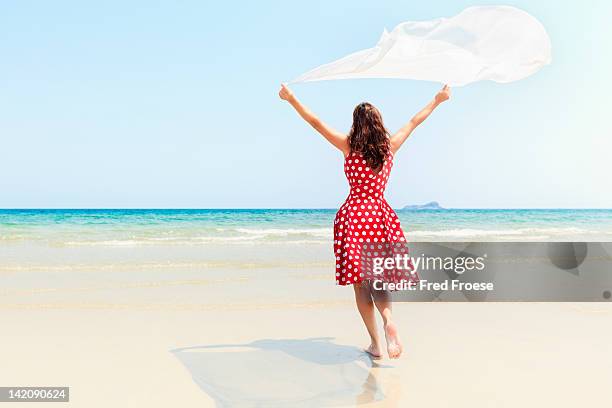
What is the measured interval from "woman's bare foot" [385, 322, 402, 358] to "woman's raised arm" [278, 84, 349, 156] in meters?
1.08

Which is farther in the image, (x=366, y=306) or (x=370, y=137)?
(x=366, y=306)

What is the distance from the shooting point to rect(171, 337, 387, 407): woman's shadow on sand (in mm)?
2943

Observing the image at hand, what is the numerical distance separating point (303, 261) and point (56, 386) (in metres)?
6.36

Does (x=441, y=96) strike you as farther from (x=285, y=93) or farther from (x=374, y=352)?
(x=374, y=352)

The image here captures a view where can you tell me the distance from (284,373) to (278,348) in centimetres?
59

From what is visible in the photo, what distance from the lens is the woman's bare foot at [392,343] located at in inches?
120

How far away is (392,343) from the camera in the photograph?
3104 millimetres

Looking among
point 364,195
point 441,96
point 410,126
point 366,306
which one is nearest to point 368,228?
point 364,195

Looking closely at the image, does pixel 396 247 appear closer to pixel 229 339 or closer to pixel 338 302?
pixel 229 339

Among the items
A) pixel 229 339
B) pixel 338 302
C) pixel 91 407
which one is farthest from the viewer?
pixel 338 302

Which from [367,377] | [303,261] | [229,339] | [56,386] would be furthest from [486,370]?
[303,261]

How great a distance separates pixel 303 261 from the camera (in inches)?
369

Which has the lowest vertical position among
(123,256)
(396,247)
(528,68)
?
(123,256)

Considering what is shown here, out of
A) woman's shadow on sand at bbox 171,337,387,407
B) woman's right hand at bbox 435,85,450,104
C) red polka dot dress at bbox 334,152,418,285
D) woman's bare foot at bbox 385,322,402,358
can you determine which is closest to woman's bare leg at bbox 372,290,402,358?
woman's bare foot at bbox 385,322,402,358
